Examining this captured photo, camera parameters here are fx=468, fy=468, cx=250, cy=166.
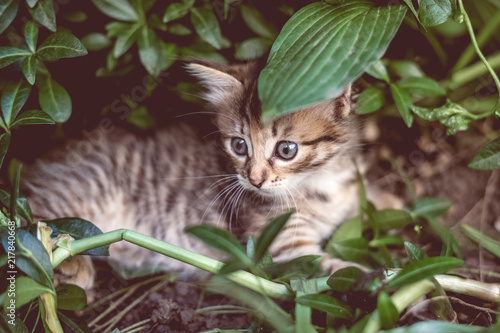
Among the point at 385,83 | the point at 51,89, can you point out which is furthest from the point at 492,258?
the point at 51,89

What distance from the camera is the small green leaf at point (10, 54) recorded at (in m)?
1.43

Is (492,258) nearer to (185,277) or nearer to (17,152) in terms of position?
(185,277)

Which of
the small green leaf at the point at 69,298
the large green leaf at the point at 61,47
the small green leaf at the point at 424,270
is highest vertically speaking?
the large green leaf at the point at 61,47

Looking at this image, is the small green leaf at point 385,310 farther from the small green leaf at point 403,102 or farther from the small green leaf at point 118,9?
the small green leaf at point 118,9

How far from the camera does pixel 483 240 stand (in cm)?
172

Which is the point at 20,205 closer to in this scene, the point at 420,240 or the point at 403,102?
the point at 403,102

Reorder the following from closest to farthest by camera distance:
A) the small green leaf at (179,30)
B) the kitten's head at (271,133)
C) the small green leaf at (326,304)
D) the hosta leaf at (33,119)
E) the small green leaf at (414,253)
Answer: the small green leaf at (326,304), the small green leaf at (414,253), the hosta leaf at (33,119), the kitten's head at (271,133), the small green leaf at (179,30)

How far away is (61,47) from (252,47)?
677 mm

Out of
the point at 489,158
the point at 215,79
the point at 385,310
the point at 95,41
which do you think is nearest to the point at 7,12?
the point at 95,41

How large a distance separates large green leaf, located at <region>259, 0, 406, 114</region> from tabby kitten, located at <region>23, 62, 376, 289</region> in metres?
0.31

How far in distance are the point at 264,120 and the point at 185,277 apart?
2.62 ft

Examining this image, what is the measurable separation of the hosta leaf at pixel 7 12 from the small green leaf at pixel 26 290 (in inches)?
32.3

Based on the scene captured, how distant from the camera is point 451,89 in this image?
2100 millimetres

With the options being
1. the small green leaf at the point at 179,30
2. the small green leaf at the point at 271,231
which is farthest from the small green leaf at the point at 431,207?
the small green leaf at the point at 179,30
